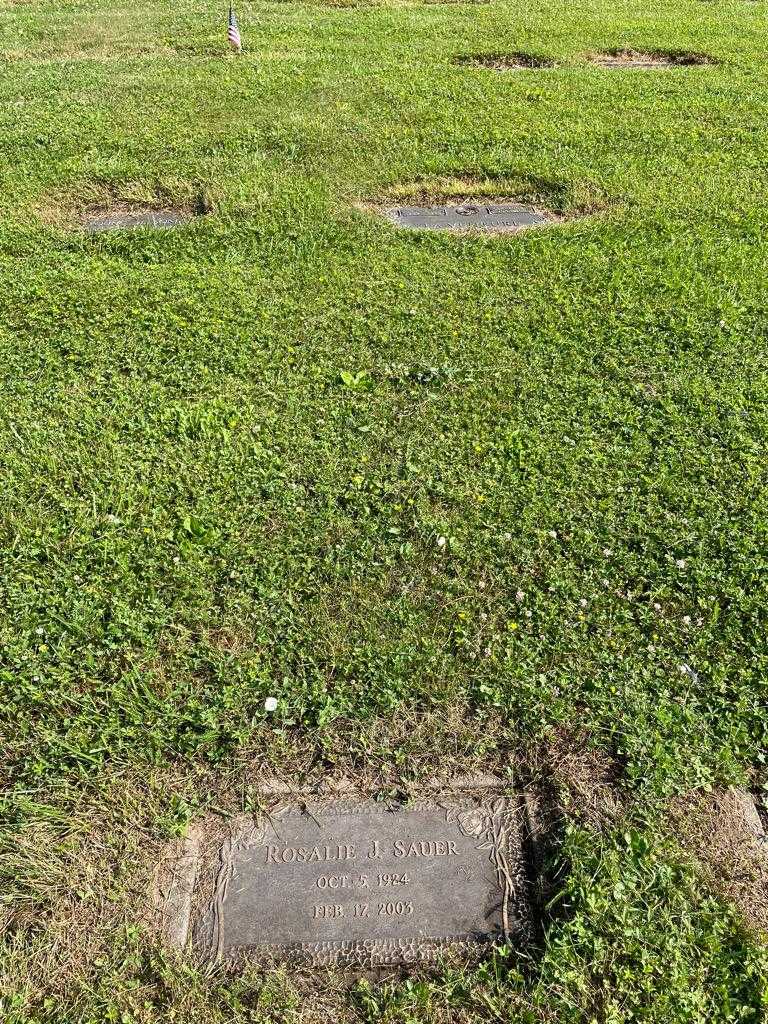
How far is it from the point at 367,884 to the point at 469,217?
18.4 ft

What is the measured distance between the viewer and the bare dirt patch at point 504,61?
9.99 m

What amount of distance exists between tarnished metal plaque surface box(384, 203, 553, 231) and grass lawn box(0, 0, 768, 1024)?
0.31 meters

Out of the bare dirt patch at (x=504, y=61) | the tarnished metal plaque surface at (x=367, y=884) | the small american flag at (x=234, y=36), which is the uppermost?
the small american flag at (x=234, y=36)

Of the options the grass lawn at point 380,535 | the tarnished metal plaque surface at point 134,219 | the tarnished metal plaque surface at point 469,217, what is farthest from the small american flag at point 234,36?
the tarnished metal plaque surface at point 469,217

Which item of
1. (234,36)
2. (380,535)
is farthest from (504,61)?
(380,535)

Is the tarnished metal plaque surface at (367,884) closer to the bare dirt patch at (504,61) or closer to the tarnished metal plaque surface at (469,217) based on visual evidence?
the tarnished metal plaque surface at (469,217)

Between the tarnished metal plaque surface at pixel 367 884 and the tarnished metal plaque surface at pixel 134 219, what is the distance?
5.35 metres

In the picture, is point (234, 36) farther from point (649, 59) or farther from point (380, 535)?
point (380, 535)

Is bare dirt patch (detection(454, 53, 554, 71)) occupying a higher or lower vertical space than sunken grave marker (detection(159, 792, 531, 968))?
higher

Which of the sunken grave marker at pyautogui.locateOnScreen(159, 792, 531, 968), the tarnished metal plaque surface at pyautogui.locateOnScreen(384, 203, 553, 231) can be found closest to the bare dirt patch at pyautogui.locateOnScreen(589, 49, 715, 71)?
the tarnished metal plaque surface at pyautogui.locateOnScreen(384, 203, 553, 231)

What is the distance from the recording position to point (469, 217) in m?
6.46

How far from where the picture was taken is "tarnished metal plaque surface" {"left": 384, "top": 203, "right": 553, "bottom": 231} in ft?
20.8

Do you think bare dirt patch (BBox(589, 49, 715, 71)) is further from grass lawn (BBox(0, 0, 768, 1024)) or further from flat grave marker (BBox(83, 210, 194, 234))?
flat grave marker (BBox(83, 210, 194, 234))

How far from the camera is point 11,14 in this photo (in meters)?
11.8
